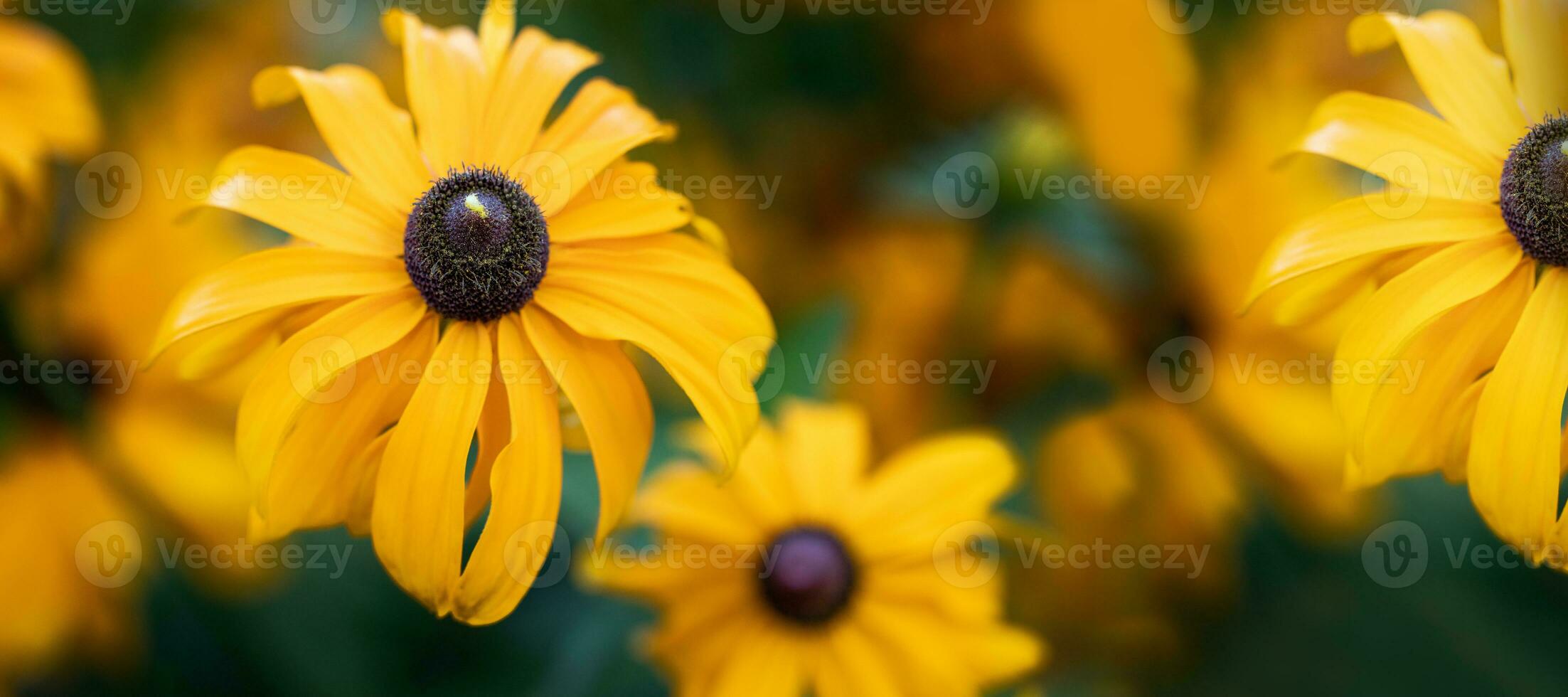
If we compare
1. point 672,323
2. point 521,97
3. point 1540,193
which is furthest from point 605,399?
point 1540,193

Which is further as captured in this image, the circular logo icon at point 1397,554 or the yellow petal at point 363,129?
the circular logo icon at point 1397,554

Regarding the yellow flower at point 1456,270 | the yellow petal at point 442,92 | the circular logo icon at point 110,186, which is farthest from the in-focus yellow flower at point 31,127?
the yellow flower at point 1456,270

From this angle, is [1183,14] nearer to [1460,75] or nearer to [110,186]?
[1460,75]

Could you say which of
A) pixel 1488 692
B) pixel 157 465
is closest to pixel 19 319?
pixel 157 465

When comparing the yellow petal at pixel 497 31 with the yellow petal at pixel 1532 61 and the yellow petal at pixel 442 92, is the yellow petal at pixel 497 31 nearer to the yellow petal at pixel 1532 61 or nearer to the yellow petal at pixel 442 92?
the yellow petal at pixel 442 92

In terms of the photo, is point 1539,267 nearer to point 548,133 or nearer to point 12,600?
point 548,133

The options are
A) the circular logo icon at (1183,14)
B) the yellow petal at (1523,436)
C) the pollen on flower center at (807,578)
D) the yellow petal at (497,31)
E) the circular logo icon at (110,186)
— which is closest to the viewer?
the yellow petal at (1523,436)

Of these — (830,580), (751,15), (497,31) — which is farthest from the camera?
(751,15)
